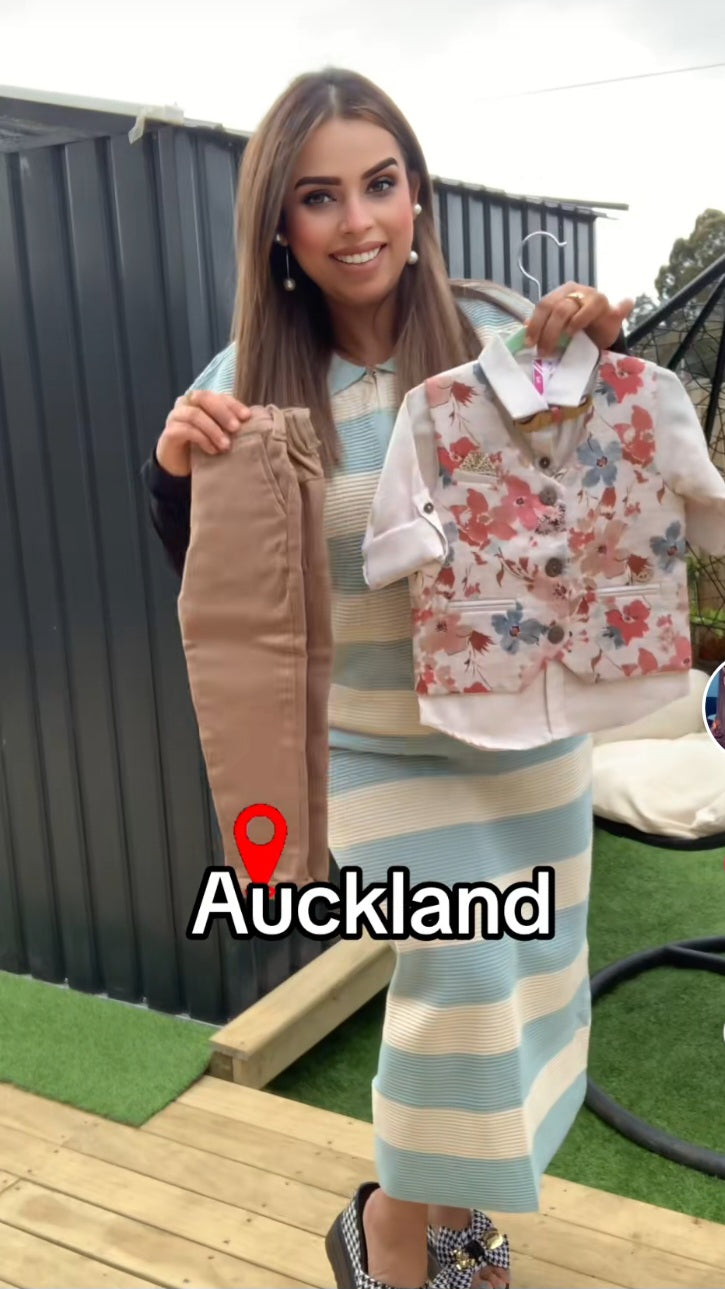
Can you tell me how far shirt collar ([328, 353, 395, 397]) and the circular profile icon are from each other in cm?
65

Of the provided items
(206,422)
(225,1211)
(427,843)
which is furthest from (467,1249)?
(206,422)

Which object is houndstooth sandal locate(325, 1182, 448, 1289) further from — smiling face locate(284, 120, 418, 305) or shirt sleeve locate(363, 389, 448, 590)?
smiling face locate(284, 120, 418, 305)

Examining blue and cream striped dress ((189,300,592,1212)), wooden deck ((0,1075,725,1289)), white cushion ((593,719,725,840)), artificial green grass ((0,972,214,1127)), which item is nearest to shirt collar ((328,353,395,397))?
blue and cream striped dress ((189,300,592,1212))

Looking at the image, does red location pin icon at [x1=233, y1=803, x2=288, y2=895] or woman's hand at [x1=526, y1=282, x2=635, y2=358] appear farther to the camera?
woman's hand at [x1=526, y1=282, x2=635, y2=358]

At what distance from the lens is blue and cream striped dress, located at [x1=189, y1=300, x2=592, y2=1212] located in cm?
125

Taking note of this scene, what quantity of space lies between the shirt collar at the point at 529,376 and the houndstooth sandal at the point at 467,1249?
1000 mm

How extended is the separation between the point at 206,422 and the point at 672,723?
2.55m

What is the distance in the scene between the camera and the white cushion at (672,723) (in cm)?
333

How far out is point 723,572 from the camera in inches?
143

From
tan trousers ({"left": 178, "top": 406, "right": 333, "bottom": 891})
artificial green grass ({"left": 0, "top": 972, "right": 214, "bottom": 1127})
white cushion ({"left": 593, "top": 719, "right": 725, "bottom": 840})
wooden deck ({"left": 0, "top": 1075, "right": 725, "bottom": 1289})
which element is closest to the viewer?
tan trousers ({"left": 178, "top": 406, "right": 333, "bottom": 891})

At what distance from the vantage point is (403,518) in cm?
117

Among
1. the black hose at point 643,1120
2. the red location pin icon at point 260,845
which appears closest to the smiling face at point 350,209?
the red location pin icon at point 260,845

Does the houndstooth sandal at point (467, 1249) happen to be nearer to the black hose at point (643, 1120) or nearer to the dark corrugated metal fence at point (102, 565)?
the black hose at point (643, 1120)

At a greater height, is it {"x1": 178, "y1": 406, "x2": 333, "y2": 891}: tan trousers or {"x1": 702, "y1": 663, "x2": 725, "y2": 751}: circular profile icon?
{"x1": 178, "y1": 406, "x2": 333, "y2": 891}: tan trousers
